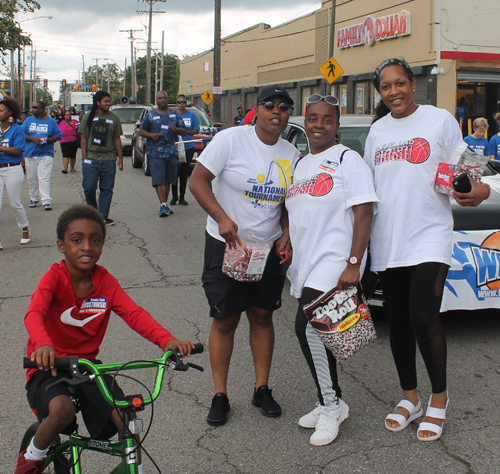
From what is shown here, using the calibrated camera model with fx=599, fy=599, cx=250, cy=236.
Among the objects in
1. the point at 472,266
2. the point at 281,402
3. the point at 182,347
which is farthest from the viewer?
the point at 472,266

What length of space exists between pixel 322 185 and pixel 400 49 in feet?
74.8

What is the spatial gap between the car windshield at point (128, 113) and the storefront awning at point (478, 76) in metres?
12.3

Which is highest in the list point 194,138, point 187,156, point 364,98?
point 364,98

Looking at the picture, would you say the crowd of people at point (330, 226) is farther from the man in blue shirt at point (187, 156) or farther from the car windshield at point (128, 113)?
the car windshield at point (128, 113)

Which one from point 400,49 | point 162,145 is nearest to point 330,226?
point 162,145

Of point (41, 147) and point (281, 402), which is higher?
point (41, 147)

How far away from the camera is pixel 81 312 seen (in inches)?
105

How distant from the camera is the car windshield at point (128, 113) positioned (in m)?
22.3

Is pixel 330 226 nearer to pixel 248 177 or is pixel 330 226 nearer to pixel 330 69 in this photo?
pixel 248 177

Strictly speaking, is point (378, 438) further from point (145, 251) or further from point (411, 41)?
point (411, 41)

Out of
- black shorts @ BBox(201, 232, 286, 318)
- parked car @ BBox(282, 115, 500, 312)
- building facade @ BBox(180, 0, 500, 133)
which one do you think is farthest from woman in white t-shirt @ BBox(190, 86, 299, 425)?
building facade @ BBox(180, 0, 500, 133)

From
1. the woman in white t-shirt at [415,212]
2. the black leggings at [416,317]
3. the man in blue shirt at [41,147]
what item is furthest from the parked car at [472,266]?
the man in blue shirt at [41,147]

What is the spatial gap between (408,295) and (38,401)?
6.73 feet

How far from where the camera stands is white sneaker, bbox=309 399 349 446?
10.6ft
